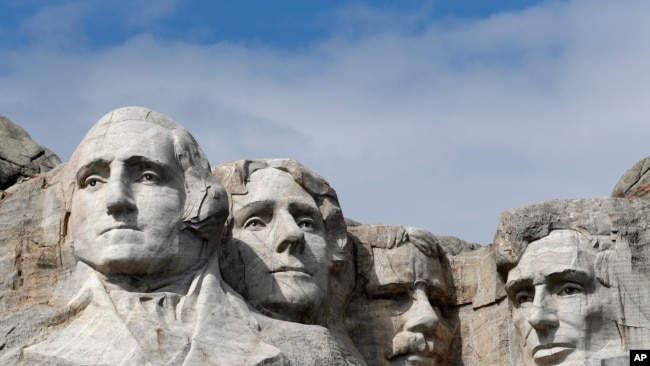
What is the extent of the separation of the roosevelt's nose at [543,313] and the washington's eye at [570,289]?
123 mm

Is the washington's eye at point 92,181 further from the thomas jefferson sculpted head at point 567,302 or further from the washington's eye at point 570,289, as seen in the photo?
the washington's eye at point 570,289

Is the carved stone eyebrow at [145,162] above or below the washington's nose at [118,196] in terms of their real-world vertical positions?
above

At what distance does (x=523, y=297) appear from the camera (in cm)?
2245

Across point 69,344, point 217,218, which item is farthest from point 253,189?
point 69,344

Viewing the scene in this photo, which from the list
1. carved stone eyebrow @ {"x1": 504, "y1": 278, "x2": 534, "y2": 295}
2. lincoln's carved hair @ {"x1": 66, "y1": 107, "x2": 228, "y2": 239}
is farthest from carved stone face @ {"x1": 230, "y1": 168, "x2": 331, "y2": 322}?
carved stone eyebrow @ {"x1": 504, "y1": 278, "x2": 534, "y2": 295}

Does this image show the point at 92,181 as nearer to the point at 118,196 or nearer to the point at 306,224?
the point at 118,196

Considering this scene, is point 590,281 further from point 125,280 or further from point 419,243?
point 125,280

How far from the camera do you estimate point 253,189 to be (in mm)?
22281

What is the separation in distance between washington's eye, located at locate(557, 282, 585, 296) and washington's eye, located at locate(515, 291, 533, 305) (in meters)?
0.32

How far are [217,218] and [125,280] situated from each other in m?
0.99

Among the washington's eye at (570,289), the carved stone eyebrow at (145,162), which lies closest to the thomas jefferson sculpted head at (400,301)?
the washington's eye at (570,289)

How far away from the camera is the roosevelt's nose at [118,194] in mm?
20828

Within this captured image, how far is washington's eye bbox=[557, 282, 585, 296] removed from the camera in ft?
72.6

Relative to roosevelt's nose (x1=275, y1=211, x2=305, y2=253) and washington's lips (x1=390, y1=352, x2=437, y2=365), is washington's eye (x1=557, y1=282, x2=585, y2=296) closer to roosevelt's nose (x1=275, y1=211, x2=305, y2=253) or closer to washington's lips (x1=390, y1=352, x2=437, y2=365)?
washington's lips (x1=390, y1=352, x2=437, y2=365)
